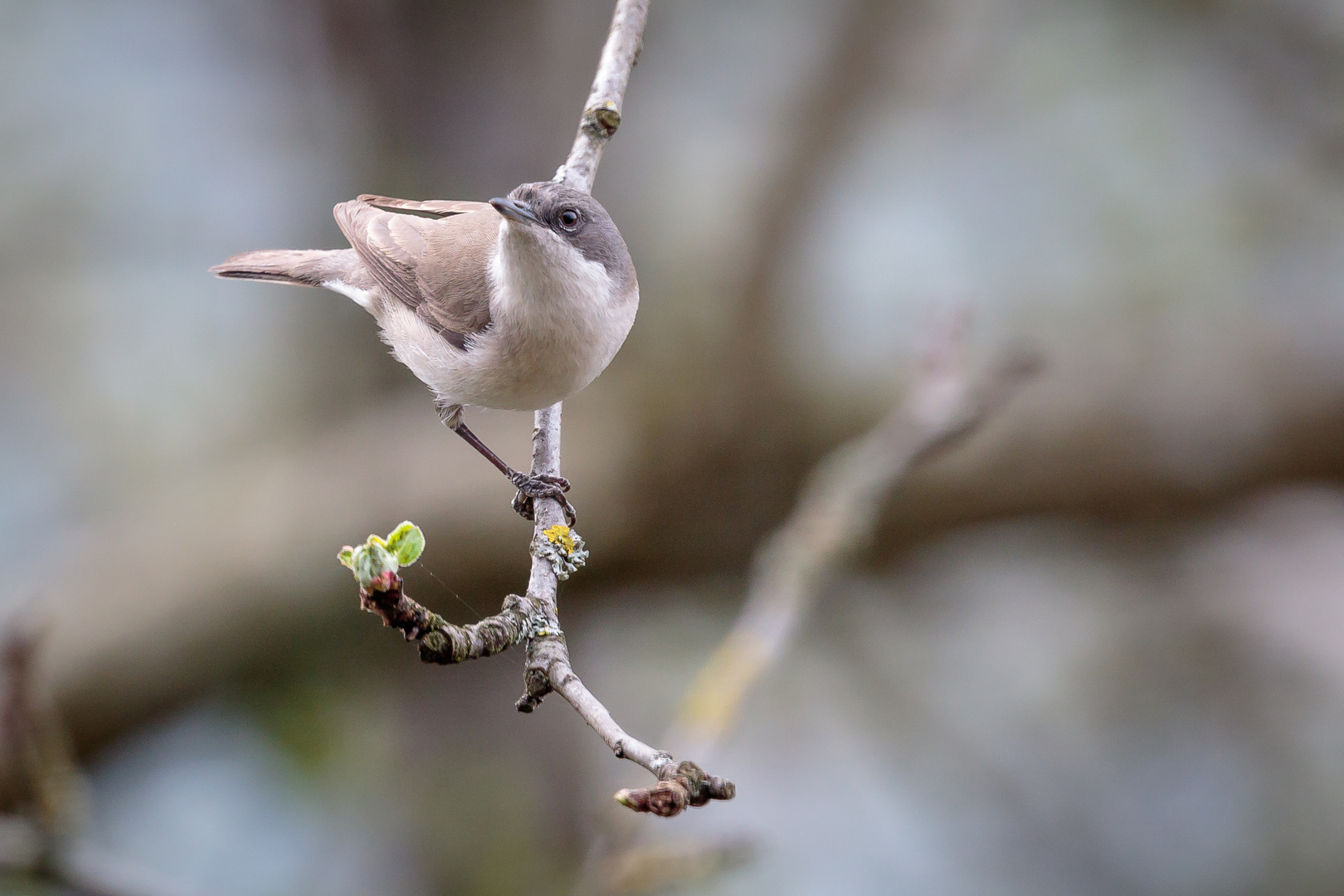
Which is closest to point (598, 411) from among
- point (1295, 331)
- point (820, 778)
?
point (820, 778)

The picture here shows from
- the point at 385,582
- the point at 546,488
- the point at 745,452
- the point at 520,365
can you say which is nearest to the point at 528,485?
the point at 546,488

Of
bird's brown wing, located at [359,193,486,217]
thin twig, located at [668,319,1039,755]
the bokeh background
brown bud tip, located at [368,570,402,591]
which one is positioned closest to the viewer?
brown bud tip, located at [368,570,402,591]

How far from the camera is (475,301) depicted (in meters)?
2.78

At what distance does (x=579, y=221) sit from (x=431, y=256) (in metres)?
0.68

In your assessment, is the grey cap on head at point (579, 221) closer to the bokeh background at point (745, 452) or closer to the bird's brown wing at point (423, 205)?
the bird's brown wing at point (423, 205)

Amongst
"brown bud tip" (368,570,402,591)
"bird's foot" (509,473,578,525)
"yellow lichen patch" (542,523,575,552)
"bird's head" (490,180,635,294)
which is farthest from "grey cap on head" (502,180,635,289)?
"brown bud tip" (368,570,402,591)

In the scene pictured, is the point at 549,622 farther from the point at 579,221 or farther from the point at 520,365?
the point at 579,221

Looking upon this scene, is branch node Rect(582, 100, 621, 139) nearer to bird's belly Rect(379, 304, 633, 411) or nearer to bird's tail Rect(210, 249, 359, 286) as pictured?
bird's belly Rect(379, 304, 633, 411)

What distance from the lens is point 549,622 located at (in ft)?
5.60

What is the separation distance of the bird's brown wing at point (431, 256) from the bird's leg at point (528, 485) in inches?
16.0

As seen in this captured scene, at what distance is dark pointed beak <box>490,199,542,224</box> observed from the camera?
2.21 m

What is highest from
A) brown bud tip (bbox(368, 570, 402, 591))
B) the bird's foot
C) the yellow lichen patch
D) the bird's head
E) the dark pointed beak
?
the bird's head

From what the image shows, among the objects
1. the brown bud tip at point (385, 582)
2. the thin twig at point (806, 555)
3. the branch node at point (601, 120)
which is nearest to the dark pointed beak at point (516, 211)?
the branch node at point (601, 120)

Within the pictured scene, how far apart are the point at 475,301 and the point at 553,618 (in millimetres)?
1277
